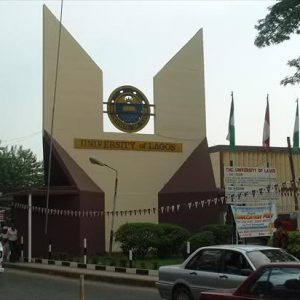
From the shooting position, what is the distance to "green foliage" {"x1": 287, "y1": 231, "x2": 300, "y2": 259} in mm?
16906

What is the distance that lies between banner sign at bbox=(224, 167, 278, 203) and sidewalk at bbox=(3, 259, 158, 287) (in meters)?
3.27

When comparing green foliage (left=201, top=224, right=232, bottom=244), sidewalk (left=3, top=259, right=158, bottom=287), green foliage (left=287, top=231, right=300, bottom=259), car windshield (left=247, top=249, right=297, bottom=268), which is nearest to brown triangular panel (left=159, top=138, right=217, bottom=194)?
green foliage (left=201, top=224, right=232, bottom=244)

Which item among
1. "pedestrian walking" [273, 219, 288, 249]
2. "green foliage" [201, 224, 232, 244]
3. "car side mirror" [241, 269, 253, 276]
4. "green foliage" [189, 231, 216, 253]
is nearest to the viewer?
"car side mirror" [241, 269, 253, 276]

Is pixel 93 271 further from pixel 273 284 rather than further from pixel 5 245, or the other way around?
pixel 273 284

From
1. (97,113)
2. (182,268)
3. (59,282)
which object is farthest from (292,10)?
(97,113)

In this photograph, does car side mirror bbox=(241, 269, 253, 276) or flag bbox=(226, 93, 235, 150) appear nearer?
car side mirror bbox=(241, 269, 253, 276)

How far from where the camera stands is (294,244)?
56.1 feet

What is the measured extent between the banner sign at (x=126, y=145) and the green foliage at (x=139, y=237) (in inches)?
196

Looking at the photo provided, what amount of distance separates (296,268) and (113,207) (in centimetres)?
2119

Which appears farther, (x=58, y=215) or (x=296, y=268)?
(x=58, y=215)

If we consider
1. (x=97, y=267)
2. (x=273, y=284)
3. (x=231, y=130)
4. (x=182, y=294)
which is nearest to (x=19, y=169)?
(x=231, y=130)

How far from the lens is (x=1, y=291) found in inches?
615

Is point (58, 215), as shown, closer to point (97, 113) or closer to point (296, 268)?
point (97, 113)

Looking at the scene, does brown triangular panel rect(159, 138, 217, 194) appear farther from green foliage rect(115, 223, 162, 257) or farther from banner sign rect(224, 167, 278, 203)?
banner sign rect(224, 167, 278, 203)
